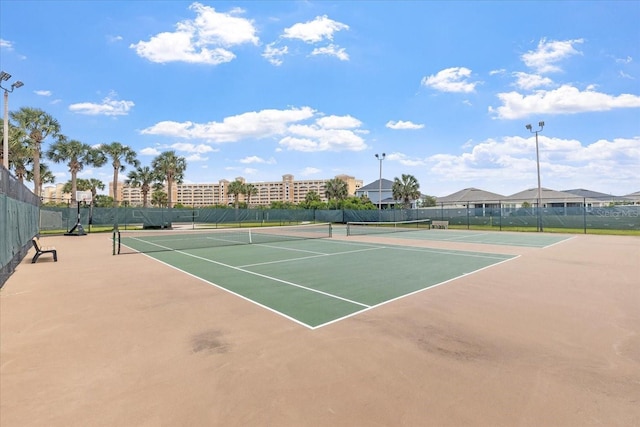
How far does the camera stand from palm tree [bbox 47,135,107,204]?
39844 millimetres

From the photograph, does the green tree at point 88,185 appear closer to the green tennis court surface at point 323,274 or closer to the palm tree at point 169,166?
the palm tree at point 169,166

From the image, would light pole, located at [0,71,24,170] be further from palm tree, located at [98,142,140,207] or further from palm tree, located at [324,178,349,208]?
palm tree, located at [324,178,349,208]

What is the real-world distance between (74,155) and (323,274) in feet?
152

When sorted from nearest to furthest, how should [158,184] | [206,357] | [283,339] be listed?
[206,357] < [283,339] < [158,184]

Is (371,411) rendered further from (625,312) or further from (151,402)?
(625,312)

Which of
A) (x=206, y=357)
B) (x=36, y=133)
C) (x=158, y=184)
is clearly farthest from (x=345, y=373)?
(x=158, y=184)

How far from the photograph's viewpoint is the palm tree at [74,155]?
39844mm

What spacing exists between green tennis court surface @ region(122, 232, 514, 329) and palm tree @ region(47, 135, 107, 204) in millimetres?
36925

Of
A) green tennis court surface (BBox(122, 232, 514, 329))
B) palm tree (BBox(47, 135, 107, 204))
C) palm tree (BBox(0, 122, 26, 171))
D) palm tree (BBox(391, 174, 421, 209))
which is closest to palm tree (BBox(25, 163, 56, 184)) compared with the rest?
palm tree (BBox(47, 135, 107, 204))

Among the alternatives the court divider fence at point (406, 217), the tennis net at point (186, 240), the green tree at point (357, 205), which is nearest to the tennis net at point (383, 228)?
the court divider fence at point (406, 217)

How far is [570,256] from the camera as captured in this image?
12555 millimetres

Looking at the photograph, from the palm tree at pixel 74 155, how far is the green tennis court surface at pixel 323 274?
36.9 m

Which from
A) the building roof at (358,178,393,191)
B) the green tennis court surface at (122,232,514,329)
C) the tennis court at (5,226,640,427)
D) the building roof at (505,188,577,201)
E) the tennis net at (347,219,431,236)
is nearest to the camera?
the tennis court at (5,226,640,427)

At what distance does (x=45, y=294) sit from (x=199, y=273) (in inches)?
131
